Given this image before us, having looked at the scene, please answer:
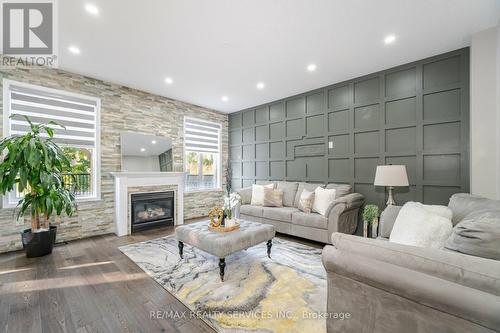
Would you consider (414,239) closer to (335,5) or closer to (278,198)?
(335,5)

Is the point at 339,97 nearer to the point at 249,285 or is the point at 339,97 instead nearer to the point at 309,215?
the point at 309,215

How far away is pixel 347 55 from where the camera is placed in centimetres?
318

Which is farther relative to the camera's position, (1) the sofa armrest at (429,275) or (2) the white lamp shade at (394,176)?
(2) the white lamp shade at (394,176)

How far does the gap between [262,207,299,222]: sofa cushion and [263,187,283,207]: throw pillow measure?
0.18m

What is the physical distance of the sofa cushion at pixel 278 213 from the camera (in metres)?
3.83

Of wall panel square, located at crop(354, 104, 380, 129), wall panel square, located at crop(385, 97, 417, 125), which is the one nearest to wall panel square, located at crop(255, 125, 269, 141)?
wall panel square, located at crop(354, 104, 380, 129)

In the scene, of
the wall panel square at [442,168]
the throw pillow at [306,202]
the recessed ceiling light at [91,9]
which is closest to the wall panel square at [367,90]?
the wall panel square at [442,168]

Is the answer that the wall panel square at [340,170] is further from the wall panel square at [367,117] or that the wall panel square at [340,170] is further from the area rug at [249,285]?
the area rug at [249,285]

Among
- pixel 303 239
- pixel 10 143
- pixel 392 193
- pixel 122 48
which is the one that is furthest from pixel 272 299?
pixel 10 143

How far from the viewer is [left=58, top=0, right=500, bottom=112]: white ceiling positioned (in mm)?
2244

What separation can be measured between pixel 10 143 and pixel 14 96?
98 centimetres

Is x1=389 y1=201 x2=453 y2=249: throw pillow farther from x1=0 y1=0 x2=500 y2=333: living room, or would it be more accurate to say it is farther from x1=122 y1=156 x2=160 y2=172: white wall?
x1=122 y1=156 x2=160 y2=172: white wall

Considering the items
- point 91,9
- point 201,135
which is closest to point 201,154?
point 201,135

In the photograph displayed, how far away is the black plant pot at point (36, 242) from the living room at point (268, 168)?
0.02m
